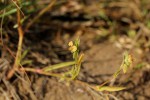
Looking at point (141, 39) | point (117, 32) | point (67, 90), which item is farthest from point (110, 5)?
point (67, 90)

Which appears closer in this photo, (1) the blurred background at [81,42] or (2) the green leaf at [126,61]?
(2) the green leaf at [126,61]

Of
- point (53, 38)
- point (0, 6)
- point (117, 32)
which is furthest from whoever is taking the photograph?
point (117, 32)

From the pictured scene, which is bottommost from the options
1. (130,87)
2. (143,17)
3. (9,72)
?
(130,87)

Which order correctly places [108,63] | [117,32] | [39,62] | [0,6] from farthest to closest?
[117,32]
[108,63]
[39,62]
[0,6]

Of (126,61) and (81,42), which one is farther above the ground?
(126,61)

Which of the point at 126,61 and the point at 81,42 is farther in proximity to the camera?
the point at 81,42

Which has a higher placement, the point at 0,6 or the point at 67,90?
the point at 0,6

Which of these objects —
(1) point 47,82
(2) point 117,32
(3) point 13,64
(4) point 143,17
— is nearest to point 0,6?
(3) point 13,64

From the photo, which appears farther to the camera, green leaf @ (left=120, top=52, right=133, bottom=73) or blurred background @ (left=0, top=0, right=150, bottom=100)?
blurred background @ (left=0, top=0, right=150, bottom=100)

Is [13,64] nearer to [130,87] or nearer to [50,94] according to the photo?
[50,94]

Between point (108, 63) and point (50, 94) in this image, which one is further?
point (108, 63)
